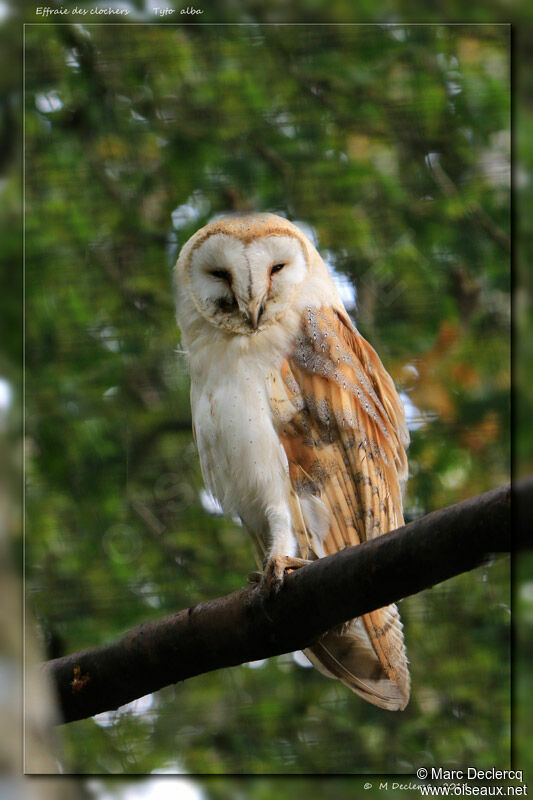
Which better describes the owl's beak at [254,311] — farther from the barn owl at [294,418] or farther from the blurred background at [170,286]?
the blurred background at [170,286]

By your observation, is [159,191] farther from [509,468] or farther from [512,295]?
[509,468]

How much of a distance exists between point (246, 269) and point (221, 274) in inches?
2.4

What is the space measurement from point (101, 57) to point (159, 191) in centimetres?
29

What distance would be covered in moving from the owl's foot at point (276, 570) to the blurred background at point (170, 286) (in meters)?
0.38

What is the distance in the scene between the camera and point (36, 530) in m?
1.53

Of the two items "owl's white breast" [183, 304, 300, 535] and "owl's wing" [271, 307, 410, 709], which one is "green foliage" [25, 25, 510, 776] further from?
"owl's white breast" [183, 304, 300, 535]

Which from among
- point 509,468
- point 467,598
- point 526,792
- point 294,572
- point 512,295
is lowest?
point 526,792

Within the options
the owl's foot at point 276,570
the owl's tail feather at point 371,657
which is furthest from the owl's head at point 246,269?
the owl's tail feather at point 371,657

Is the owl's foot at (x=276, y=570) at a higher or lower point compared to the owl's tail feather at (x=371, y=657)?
higher

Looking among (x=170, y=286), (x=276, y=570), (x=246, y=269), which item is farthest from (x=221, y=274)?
(x=276, y=570)

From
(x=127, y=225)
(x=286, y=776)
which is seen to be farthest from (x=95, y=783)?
(x=127, y=225)

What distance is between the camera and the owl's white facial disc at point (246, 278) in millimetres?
1394

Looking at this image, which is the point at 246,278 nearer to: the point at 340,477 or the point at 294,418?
the point at 294,418

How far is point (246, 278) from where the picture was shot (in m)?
1.39
